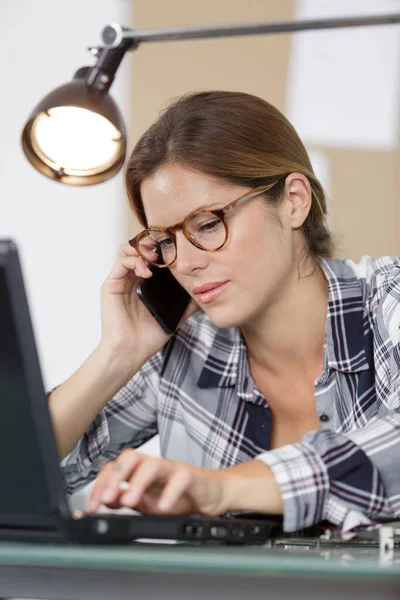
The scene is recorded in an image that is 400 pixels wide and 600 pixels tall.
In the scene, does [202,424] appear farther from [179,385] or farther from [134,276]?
[134,276]

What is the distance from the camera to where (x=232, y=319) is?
146cm

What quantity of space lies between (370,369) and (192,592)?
35.4 inches

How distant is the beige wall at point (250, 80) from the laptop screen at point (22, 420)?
252 centimetres

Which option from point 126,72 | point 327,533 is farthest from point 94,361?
point 126,72

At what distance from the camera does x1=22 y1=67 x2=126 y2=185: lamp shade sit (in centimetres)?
148

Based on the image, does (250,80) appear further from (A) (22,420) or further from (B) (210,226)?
(A) (22,420)

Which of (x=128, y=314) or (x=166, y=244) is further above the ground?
(x=166, y=244)

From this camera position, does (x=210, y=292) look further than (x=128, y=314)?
No

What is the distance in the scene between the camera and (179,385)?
1678mm

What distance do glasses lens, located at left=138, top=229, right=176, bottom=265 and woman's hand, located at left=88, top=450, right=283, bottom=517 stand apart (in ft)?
2.13

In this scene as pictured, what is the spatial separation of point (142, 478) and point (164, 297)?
0.85 metres

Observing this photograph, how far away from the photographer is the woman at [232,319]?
56.5 inches

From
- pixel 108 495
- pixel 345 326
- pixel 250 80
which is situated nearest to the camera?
pixel 108 495

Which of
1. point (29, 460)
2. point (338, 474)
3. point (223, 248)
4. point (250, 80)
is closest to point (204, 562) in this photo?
point (29, 460)
